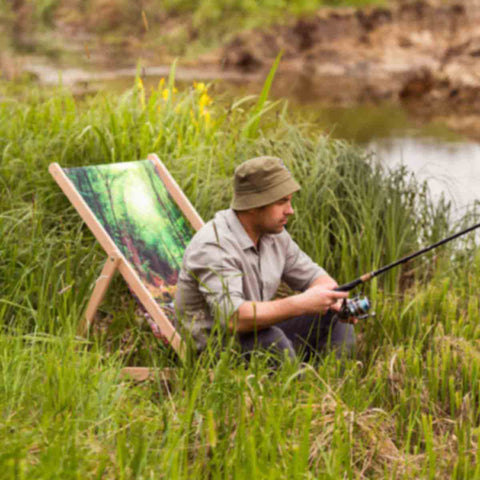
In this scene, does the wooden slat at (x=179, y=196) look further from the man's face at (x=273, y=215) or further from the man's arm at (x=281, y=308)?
the man's arm at (x=281, y=308)

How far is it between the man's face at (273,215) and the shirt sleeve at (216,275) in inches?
7.2

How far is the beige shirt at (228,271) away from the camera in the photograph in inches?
105

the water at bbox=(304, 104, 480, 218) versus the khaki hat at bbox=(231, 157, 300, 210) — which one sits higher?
the khaki hat at bbox=(231, 157, 300, 210)

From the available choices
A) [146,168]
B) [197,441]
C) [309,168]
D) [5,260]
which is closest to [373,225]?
[309,168]

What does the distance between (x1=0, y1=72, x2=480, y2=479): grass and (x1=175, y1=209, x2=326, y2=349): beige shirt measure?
0.63 feet

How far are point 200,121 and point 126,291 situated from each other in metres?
1.56

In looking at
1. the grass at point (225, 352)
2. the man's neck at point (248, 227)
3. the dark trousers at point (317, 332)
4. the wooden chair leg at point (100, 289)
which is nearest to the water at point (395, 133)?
the grass at point (225, 352)

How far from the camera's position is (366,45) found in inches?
1029

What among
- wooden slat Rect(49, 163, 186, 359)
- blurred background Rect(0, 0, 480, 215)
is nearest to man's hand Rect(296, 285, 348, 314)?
wooden slat Rect(49, 163, 186, 359)

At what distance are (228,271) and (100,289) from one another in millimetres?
607

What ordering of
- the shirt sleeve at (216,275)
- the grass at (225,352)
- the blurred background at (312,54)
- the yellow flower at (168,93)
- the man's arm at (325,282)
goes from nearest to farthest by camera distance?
the grass at (225,352)
the shirt sleeve at (216,275)
the man's arm at (325,282)
the yellow flower at (168,93)
the blurred background at (312,54)

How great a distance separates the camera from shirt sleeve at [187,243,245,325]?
2.62 m

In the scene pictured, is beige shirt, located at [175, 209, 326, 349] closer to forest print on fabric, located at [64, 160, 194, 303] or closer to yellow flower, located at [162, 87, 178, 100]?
forest print on fabric, located at [64, 160, 194, 303]

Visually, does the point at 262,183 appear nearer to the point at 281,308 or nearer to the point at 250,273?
the point at 250,273
